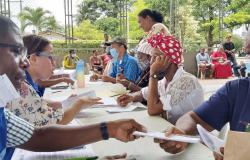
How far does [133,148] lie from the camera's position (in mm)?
1489

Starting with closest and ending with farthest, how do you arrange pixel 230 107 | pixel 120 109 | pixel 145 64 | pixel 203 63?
pixel 230 107 < pixel 120 109 < pixel 145 64 < pixel 203 63

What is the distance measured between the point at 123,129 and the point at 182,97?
28.2 inches

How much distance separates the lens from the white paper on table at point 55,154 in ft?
4.61

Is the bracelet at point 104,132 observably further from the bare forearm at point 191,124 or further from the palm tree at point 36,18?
the palm tree at point 36,18

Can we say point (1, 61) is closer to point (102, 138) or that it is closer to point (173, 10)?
point (102, 138)

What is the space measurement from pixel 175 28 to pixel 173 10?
0.57 m

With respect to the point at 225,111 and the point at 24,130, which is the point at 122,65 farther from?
the point at 24,130

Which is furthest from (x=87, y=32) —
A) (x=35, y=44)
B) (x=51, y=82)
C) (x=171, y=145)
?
(x=171, y=145)

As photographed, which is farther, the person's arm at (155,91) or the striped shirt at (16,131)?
the person's arm at (155,91)

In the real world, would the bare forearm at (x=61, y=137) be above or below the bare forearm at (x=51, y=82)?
above

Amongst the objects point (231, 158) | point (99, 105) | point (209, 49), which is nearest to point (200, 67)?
point (209, 49)

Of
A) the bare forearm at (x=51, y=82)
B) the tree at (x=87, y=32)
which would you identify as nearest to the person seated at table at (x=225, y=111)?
the bare forearm at (x=51, y=82)

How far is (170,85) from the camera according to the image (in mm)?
2184

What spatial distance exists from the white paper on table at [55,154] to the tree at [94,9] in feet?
56.5
